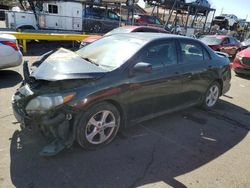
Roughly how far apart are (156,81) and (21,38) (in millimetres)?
8507

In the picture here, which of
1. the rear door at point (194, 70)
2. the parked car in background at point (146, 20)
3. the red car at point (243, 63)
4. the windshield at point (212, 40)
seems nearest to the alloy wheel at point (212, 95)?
the rear door at point (194, 70)

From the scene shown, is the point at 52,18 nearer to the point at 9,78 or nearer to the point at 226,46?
the point at 9,78

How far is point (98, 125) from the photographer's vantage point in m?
3.53

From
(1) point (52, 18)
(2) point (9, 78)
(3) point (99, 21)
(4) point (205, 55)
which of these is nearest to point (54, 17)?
(1) point (52, 18)

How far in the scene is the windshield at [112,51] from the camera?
3.76 m

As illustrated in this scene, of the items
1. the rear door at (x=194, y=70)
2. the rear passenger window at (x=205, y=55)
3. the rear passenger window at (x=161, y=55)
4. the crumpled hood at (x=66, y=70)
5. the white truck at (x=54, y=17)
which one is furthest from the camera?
the white truck at (x=54, y=17)

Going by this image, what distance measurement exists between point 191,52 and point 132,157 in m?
2.50

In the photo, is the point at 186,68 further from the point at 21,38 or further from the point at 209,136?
the point at 21,38

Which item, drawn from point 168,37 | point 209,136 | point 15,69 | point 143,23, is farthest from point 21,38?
point 143,23

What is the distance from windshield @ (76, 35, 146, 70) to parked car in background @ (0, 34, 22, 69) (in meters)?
2.85

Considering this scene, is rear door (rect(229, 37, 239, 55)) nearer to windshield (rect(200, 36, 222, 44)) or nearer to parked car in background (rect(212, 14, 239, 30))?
windshield (rect(200, 36, 222, 44))

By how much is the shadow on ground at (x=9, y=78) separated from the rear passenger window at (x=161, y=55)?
152 inches

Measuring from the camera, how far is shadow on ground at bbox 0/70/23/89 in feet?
20.3

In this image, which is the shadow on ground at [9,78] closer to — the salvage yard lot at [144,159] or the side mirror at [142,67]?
the salvage yard lot at [144,159]
